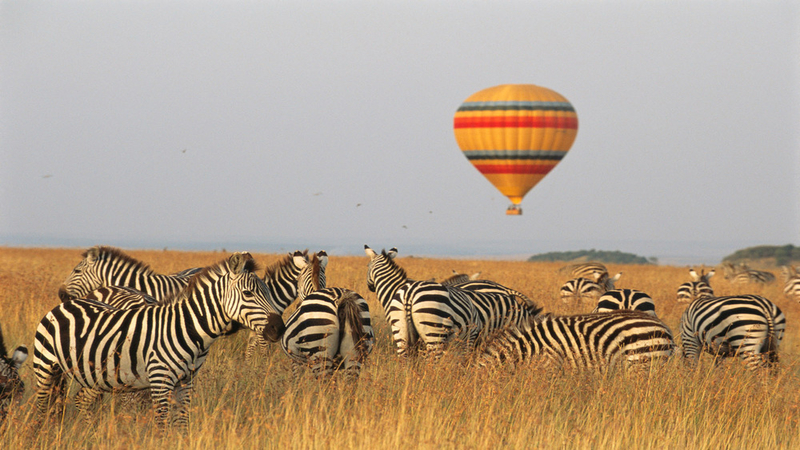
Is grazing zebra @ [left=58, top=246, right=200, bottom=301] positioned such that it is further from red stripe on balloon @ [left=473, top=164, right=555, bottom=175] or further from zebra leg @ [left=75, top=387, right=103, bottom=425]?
red stripe on balloon @ [left=473, top=164, right=555, bottom=175]

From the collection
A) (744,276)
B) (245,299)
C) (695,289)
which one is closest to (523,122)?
(744,276)

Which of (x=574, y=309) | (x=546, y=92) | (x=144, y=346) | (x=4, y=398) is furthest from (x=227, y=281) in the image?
(x=546, y=92)

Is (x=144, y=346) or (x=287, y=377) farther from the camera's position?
(x=287, y=377)

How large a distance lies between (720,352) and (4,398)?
9.49 m

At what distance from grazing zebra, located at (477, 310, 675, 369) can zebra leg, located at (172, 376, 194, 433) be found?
3.18 metres

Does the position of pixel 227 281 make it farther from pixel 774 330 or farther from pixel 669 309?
pixel 669 309

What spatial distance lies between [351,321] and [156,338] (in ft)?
7.07

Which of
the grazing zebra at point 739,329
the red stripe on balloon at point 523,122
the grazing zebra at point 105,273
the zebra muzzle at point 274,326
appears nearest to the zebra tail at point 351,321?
the zebra muzzle at point 274,326

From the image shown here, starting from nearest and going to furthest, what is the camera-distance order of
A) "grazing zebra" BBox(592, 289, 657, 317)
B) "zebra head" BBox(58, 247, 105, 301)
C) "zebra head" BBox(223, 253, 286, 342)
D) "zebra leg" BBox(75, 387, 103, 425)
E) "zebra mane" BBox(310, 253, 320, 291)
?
"zebra head" BBox(223, 253, 286, 342) → "zebra leg" BBox(75, 387, 103, 425) → "zebra mane" BBox(310, 253, 320, 291) → "grazing zebra" BBox(592, 289, 657, 317) → "zebra head" BBox(58, 247, 105, 301)

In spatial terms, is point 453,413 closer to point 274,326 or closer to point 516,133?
point 274,326

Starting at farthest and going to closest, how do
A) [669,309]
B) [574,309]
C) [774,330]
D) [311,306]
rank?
[669,309] < [574,309] < [774,330] < [311,306]

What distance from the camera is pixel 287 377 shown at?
347 inches

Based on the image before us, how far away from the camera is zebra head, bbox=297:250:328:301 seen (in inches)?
415

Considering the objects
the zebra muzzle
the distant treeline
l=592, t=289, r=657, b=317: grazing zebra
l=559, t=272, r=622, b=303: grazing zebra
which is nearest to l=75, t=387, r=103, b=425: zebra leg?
the zebra muzzle
